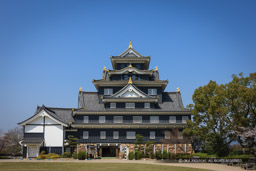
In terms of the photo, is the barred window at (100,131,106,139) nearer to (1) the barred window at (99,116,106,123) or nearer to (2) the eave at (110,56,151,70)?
(1) the barred window at (99,116,106,123)

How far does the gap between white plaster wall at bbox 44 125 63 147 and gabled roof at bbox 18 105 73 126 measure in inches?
53.4

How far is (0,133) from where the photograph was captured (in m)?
56.2

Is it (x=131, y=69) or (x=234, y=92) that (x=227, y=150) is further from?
(x=131, y=69)

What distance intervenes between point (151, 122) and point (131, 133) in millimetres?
3785

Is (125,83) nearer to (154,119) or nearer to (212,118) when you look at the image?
(154,119)

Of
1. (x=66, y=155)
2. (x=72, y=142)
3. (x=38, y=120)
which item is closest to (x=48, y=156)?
(x=66, y=155)

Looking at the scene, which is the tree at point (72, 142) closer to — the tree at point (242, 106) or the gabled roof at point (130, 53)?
→ the gabled roof at point (130, 53)

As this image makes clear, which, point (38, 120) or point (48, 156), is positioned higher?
point (38, 120)

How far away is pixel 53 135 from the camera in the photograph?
1864 inches

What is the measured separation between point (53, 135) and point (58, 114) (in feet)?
17.8

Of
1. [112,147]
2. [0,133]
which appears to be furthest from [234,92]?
[0,133]

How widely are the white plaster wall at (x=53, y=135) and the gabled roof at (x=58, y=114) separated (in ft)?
4.45

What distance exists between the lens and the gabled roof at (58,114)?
4722 centimetres

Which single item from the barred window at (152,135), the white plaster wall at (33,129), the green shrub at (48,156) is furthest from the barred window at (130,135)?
the white plaster wall at (33,129)
